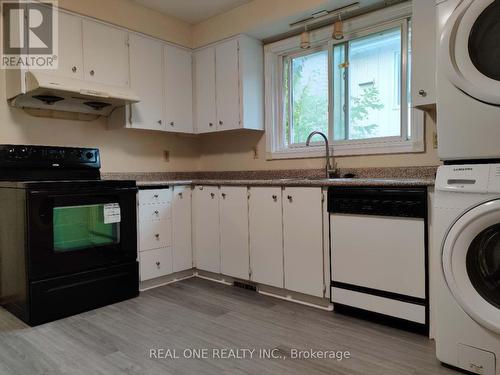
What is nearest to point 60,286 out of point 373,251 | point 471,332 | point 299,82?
point 373,251

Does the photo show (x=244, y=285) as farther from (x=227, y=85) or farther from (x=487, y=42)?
(x=487, y=42)

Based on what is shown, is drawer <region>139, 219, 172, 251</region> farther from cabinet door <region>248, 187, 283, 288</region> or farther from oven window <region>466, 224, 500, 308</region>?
oven window <region>466, 224, 500, 308</region>

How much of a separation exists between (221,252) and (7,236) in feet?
5.33

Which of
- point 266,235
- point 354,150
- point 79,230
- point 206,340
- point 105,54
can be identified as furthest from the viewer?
point 105,54

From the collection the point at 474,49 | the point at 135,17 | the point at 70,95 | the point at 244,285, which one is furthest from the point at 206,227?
the point at 474,49

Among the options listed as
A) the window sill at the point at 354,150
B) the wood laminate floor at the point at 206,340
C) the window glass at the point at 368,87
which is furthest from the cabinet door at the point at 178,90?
the wood laminate floor at the point at 206,340

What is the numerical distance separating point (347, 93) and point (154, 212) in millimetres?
2010

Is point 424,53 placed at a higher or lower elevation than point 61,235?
higher

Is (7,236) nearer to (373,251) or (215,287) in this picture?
(215,287)

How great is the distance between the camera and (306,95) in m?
3.47

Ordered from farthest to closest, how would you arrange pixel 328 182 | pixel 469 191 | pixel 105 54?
1. pixel 105 54
2. pixel 328 182
3. pixel 469 191

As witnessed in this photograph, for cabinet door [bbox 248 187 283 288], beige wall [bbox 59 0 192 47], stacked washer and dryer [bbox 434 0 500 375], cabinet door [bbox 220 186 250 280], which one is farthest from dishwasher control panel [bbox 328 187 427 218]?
beige wall [bbox 59 0 192 47]

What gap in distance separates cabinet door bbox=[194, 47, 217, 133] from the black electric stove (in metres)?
1.22

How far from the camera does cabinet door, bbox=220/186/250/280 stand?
9.72 ft
